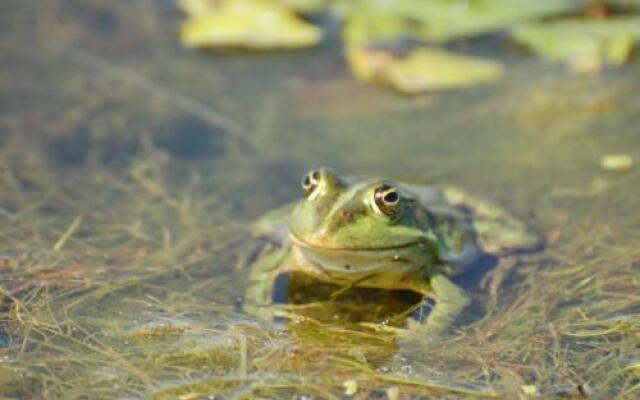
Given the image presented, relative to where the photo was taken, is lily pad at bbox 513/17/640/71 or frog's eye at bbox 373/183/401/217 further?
lily pad at bbox 513/17/640/71

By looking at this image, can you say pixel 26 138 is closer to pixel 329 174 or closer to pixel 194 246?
pixel 194 246

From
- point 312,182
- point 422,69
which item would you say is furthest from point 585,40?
point 312,182

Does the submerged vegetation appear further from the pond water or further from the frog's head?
the frog's head

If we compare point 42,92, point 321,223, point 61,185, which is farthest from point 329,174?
point 42,92

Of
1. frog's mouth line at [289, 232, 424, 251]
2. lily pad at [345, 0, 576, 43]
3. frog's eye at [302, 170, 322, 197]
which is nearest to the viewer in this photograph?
frog's mouth line at [289, 232, 424, 251]

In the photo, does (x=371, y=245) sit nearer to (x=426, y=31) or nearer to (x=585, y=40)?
(x=426, y=31)

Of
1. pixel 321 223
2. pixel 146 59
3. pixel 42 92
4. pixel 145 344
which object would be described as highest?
pixel 146 59

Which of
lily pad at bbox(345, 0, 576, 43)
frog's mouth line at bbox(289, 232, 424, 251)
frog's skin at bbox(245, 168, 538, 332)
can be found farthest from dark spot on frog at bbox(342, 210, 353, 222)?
lily pad at bbox(345, 0, 576, 43)
